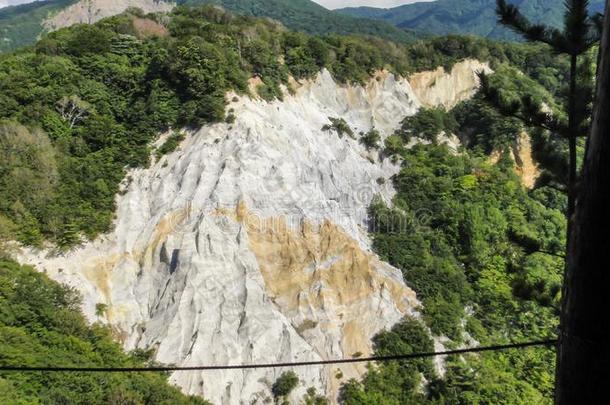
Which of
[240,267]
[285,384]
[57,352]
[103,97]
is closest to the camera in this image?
[57,352]

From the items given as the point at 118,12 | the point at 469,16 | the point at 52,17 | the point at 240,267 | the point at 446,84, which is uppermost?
the point at 118,12

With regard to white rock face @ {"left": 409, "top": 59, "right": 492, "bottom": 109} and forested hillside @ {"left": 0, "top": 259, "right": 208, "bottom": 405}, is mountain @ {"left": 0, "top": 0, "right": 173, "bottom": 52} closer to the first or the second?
white rock face @ {"left": 409, "top": 59, "right": 492, "bottom": 109}

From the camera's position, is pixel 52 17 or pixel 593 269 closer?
pixel 593 269

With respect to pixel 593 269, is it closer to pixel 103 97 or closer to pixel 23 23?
pixel 103 97

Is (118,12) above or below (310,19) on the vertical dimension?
above

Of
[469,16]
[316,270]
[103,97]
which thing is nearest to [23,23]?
[103,97]

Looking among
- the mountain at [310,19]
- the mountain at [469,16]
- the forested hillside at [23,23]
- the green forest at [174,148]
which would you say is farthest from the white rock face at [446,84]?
the mountain at [469,16]
